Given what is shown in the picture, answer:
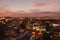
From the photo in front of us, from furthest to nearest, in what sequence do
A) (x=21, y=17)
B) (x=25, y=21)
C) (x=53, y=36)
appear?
(x=25, y=21), (x=21, y=17), (x=53, y=36)

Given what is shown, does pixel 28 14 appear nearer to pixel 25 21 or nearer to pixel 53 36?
pixel 25 21

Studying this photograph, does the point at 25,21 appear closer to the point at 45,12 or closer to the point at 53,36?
the point at 45,12

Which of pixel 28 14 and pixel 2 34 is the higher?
pixel 28 14

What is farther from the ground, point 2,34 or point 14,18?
point 14,18

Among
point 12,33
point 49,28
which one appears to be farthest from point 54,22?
point 12,33

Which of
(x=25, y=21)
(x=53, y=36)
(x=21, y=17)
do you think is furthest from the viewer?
(x=25, y=21)

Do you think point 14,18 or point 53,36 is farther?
point 14,18

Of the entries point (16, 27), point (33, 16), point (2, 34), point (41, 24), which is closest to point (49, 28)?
point (41, 24)

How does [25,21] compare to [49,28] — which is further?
[25,21]

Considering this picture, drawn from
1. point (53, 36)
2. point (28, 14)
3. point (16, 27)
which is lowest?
point (53, 36)
